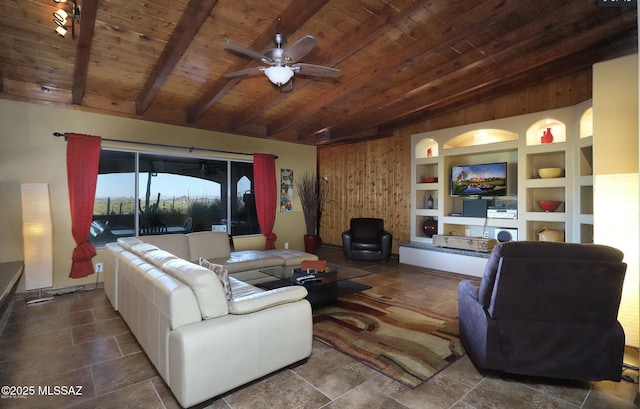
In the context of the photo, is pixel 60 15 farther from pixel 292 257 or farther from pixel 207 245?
pixel 292 257

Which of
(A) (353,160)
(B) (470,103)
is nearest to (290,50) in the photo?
(B) (470,103)

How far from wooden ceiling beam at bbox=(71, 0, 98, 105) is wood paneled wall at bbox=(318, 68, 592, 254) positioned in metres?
5.34

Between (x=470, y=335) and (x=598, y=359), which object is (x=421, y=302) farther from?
(x=598, y=359)

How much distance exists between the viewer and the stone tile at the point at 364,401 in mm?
1941

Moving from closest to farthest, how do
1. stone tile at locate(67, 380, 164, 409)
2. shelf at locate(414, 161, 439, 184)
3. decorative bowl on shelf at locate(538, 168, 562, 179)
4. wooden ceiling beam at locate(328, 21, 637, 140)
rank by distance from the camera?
stone tile at locate(67, 380, 164, 409)
wooden ceiling beam at locate(328, 21, 637, 140)
decorative bowl on shelf at locate(538, 168, 562, 179)
shelf at locate(414, 161, 439, 184)

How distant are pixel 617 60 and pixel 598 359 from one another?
2532 millimetres

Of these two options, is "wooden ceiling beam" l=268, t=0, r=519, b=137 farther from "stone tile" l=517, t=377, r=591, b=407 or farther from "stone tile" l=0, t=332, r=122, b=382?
"stone tile" l=0, t=332, r=122, b=382

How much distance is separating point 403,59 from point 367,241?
3.44 m

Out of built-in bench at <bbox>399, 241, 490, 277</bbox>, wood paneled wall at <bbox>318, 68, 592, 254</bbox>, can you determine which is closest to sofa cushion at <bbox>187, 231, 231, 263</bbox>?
built-in bench at <bbox>399, 241, 490, 277</bbox>

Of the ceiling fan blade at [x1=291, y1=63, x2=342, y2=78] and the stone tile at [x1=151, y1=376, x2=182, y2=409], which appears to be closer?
the stone tile at [x1=151, y1=376, x2=182, y2=409]

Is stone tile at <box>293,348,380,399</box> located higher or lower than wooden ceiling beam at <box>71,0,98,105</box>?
lower

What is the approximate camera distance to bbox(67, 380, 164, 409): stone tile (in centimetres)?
193

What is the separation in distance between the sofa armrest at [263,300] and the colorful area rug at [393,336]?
2.52 feet

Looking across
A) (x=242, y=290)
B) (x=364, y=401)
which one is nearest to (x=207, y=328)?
(x=242, y=290)
